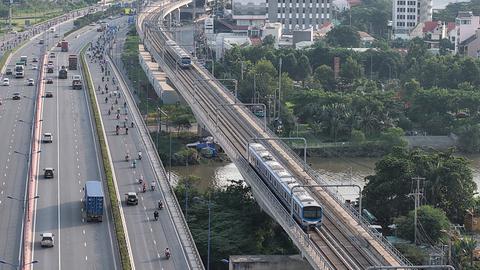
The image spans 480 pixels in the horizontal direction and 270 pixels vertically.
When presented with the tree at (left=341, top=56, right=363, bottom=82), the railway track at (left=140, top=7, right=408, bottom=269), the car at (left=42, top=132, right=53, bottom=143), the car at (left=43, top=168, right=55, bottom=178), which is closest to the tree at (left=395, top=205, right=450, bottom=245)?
the railway track at (left=140, top=7, right=408, bottom=269)

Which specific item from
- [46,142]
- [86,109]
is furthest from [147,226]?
[86,109]

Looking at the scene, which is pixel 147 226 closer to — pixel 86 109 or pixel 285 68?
pixel 86 109

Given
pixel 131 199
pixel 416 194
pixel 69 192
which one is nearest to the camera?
pixel 416 194

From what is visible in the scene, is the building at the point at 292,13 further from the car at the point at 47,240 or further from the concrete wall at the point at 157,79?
the car at the point at 47,240

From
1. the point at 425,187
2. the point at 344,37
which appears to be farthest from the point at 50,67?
the point at 425,187

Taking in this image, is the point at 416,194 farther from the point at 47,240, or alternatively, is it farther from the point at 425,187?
the point at 47,240

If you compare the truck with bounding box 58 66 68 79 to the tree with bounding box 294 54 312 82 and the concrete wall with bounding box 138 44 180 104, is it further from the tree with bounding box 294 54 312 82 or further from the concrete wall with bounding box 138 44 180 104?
the tree with bounding box 294 54 312 82
